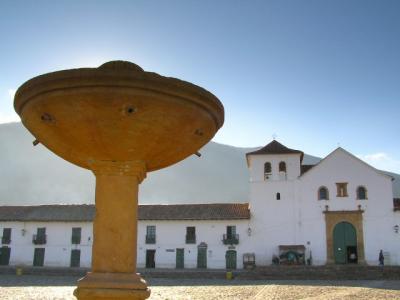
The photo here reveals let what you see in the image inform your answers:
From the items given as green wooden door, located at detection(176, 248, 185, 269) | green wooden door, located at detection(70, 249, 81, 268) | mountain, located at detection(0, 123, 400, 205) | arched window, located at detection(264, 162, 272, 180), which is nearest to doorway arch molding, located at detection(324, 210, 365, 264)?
arched window, located at detection(264, 162, 272, 180)

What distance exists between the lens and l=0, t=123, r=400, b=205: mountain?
9288 cm

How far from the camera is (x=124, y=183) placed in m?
6.11

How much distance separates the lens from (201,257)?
33.4m

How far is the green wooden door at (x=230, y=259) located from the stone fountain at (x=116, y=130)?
2753 cm

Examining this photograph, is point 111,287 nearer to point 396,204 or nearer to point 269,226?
point 269,226

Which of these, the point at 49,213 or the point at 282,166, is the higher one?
the point at 282,166

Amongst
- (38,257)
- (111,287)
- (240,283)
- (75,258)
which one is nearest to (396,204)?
(240,283)

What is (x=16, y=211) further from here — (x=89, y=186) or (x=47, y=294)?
(x=89, y=186)

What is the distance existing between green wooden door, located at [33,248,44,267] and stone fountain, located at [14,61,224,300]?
103ft

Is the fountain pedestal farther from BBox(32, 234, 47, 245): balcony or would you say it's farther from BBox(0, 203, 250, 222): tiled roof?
BBox(32, 234, 47, 245): balcony

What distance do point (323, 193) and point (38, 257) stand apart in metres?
20.9

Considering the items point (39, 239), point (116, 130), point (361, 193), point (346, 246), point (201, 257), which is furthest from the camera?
point (39, 239)

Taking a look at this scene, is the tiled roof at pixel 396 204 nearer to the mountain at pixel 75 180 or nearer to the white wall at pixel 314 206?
the white wall at pixel 314 206

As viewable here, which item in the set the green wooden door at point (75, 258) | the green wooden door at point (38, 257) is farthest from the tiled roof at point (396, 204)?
the green wooden door at point (38, 257)
